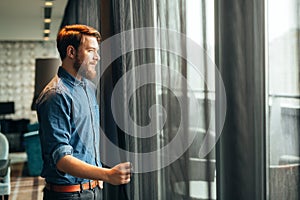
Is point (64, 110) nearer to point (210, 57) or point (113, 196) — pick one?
point (210, 57)

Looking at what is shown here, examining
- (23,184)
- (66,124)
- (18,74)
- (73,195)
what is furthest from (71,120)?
(18,74)

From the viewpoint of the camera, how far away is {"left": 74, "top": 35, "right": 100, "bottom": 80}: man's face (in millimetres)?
1934

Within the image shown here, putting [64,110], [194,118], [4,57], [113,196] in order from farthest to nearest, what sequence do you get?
[4,57] < [113,196] < [64,110] < [194,118]

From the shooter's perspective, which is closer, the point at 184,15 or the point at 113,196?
the point at 184,15

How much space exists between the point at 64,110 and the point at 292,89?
1028 mm

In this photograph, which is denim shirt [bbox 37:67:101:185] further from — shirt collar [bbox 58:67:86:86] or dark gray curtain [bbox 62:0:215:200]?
dark gray curtain [bbox 62:0:215:200]

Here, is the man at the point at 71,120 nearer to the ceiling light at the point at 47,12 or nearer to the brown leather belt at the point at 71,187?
the brown leather belt at the point at 71,187

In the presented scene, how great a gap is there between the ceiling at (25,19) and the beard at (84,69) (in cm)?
532

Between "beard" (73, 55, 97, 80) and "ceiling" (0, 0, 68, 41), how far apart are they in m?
5.32

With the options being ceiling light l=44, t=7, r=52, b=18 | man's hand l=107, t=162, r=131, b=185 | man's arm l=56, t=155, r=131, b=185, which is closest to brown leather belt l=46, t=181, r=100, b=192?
man's arm l=56, t=155, r=131, b=185

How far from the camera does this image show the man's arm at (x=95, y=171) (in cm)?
158

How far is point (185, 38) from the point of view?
1.48m

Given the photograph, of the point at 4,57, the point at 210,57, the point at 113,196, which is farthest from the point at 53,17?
the point at 210,57

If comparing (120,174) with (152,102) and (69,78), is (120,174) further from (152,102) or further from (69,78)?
(69,78)
